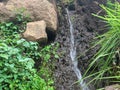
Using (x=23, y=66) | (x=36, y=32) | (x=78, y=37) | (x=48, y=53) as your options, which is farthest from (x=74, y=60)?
(x=23, y=66)

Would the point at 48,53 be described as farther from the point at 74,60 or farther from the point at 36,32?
the point at 74,60

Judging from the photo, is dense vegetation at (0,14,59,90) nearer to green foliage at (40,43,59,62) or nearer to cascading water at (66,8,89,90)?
green foliage at (40,43,59,62)

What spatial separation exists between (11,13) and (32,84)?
5.84 ft

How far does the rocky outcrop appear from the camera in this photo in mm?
3803

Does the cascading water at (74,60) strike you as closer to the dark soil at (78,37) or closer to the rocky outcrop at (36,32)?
the dark soil at (78,37)

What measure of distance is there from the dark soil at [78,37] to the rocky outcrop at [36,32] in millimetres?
462

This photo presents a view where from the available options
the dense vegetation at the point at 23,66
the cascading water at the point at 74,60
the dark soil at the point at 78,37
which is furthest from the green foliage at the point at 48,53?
the cascading water at the point at 74,60

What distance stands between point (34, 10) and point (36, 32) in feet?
2.24

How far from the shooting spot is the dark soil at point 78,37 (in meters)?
3.79

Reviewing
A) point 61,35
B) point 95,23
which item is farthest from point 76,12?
point 61,35

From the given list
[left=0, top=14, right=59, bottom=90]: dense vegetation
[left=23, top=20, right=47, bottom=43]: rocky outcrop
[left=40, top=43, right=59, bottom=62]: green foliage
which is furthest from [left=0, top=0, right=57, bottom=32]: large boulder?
[left=0, top=14, right=59, bottom=90]: dense vegetation

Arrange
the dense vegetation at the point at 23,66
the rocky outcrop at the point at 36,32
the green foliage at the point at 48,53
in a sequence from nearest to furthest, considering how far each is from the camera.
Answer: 1. the dense vegetation at the point at 23,66
2. the green foliage at the point at 48,53
3. the rocky outcrop at the point at 36,32

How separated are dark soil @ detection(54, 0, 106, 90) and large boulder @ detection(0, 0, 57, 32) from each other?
0.35 metres

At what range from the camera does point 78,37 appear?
466 centimetres
